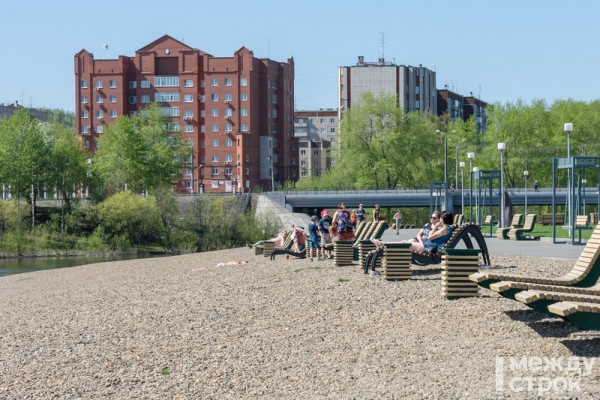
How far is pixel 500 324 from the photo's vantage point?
11539 mm

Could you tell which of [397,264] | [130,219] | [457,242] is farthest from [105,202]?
[457,242]

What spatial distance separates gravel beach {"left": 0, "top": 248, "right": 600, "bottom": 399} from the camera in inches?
369

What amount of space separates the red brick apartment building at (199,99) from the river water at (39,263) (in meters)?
50.9

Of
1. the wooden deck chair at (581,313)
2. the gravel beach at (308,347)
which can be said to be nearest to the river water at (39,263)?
the gravel beach at (308,347)

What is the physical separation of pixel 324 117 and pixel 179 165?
9574 cm

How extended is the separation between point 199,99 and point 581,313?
110108 mm

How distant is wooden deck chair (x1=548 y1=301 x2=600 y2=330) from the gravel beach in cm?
40

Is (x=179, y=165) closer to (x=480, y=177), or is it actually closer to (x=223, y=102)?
(x=223, y=102)

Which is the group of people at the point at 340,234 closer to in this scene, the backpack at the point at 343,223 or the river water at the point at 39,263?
the backpack at the point at 343,223

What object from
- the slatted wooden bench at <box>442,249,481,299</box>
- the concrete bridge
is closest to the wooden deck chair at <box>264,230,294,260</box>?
the slatted wooden bench at <box>442,249,481,299</box>

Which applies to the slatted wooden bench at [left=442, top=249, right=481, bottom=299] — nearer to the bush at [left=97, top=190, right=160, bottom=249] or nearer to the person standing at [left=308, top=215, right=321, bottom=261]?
the person standing at [left=308, top=215, right=321, bottom=261]

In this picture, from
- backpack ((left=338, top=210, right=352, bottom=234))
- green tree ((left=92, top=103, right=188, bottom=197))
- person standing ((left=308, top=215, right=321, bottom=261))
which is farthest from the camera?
green tree ((left=92, top=103, right=188, bottom=197))

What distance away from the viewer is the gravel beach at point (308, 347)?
938 cm

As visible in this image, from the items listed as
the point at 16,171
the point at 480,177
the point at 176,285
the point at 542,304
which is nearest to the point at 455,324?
the point at 542,304
